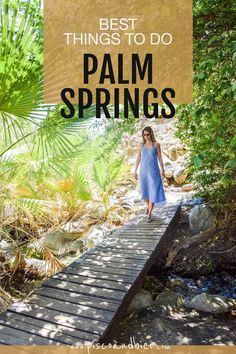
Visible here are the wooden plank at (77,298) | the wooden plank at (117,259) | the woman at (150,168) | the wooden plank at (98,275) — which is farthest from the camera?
the woman at (150,168)

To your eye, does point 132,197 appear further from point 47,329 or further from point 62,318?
point 47,329

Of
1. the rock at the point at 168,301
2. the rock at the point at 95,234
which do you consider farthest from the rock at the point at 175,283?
the rock at the point at 95,234

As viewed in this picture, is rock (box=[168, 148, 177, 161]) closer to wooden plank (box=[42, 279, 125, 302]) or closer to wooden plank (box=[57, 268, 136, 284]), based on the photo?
wooden plank (box=[57, 268, 136, 284])

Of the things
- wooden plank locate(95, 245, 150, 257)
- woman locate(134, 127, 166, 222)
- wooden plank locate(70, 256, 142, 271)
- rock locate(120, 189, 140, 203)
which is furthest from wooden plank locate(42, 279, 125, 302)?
rock locate(120, 189, 140, 203)

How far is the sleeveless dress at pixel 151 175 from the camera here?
16.0 feet

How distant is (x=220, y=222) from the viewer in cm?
535

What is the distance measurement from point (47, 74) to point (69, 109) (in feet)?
2.09

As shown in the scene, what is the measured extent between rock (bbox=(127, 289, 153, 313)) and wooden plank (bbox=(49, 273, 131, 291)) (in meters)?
0.88

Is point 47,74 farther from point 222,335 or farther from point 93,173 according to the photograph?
point 93,173

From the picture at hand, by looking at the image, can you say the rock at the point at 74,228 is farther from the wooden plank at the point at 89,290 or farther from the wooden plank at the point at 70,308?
the wooden plank at the point at 70,308

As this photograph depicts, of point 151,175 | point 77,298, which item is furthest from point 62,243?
point 77,298

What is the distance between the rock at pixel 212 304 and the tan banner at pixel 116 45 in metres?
2.52

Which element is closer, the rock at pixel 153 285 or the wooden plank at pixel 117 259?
the wooden plank at pixel 117 259

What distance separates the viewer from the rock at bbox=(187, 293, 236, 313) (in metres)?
3.79
